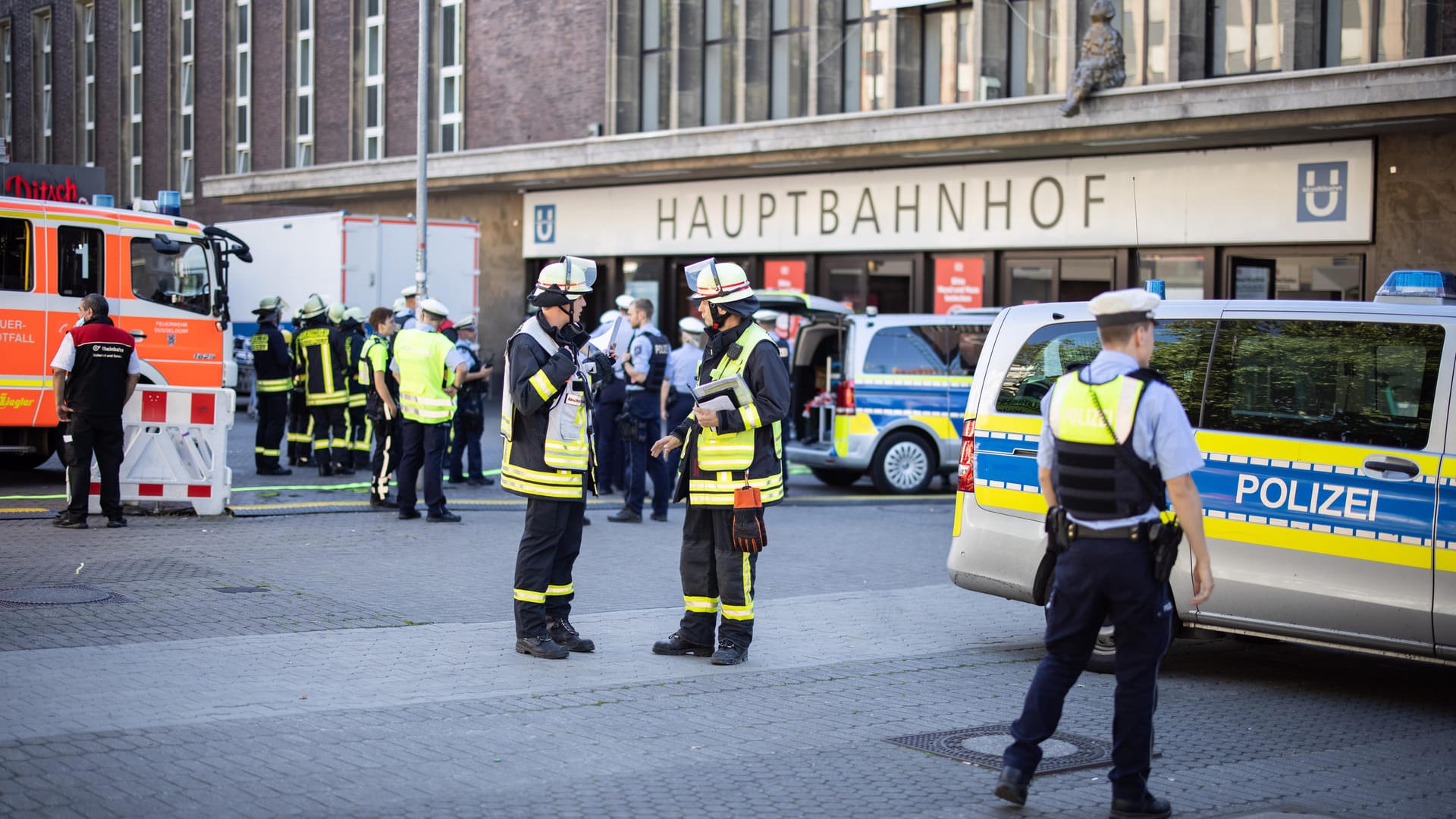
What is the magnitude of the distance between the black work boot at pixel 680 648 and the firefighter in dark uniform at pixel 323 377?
9314 mm

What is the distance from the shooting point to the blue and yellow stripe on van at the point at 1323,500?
271 inches

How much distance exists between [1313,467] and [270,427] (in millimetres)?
12086

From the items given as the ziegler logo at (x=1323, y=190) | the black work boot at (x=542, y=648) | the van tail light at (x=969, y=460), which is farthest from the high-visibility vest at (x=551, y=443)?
the ziegler logo at (x=1323, y=190)

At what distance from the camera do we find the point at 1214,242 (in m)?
21.6

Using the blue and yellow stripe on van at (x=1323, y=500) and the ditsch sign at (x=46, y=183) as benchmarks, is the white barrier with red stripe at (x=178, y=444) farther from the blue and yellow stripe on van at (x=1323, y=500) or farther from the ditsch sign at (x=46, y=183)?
the blue and yellow stripe on van at (x=1323, y=500)

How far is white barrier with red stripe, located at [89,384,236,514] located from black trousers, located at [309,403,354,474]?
137 inches

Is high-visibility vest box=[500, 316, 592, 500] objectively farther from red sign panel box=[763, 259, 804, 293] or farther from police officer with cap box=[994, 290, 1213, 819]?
red sign panel box=[763, 259, 804, 293]

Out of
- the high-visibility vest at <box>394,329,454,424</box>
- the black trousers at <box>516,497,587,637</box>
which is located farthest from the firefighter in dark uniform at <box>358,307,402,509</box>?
the black trousers at <box>516,497,587,637</box>

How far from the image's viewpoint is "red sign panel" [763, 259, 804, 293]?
2727 cm

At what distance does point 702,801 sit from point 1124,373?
211 centimetres

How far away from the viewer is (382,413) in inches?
535

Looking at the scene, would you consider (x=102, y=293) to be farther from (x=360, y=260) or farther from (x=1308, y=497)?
(x=1308, y=497)

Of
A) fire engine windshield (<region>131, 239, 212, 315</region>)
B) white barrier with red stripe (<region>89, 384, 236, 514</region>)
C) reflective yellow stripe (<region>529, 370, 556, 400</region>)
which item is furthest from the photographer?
fire engine windshield (<region>131, 239, 212, 315</region>)

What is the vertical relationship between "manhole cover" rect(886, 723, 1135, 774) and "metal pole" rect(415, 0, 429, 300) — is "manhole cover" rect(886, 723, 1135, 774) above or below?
below
